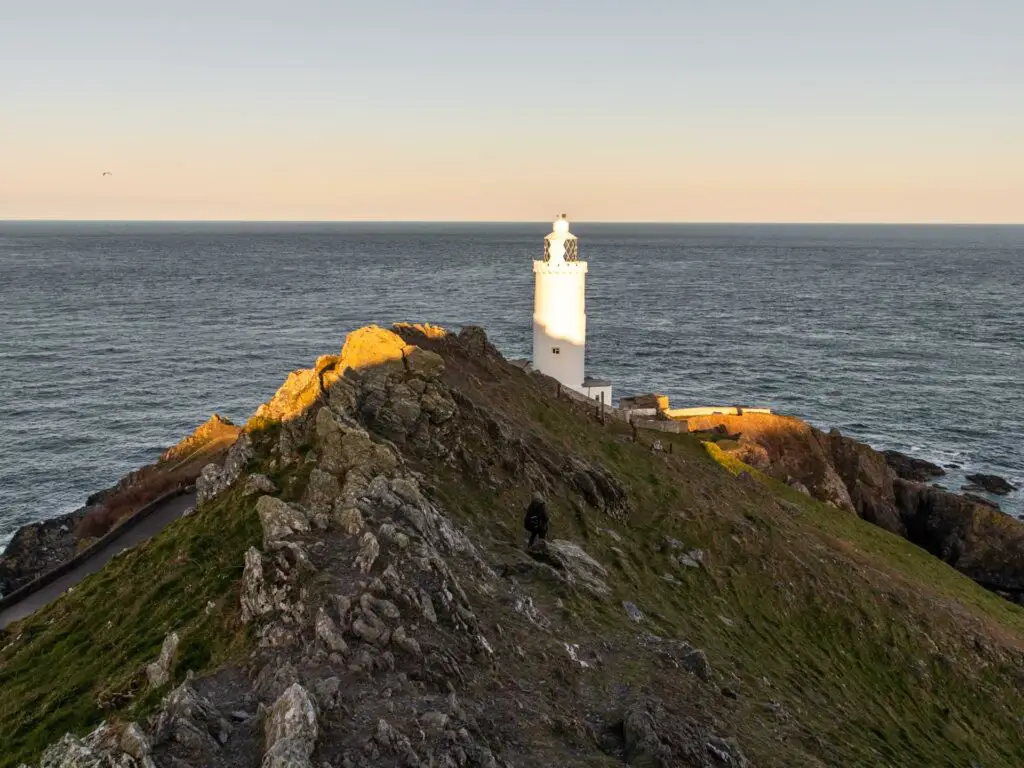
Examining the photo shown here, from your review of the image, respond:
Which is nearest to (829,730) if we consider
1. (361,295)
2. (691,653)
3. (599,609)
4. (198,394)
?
(691,653)

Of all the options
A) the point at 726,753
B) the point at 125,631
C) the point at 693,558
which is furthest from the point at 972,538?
the point at 125,631

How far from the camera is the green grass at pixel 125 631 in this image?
1466 centimetres

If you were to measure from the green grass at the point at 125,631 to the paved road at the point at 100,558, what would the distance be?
5912 millimetres

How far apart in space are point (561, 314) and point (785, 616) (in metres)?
30.8

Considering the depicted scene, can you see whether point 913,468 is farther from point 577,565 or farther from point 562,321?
point 577,565

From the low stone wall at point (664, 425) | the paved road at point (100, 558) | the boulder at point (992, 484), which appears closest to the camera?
the paved road at point (100, 558)

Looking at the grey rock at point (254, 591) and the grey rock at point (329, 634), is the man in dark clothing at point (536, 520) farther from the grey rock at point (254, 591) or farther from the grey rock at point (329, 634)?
the grey rock at point (329, 634)

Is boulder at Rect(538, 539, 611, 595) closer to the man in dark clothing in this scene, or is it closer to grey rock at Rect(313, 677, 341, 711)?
the man in dark clothing

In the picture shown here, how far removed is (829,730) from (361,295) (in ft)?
479

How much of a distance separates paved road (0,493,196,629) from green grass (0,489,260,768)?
19.4ft

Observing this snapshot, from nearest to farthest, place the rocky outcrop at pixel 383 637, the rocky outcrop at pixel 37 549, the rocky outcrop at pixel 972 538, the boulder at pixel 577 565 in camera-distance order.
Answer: the rocky outcrop at pixel 383 637 < the boulder at pixel 577 565 < the rocky outcrop at pixel 37 549 < the rocky outcrop at pixel 972 538

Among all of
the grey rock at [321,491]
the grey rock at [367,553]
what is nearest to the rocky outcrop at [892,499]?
the grey rock at [321,491]

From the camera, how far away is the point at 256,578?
15.9 meters

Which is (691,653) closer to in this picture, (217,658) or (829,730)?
(829,730)
